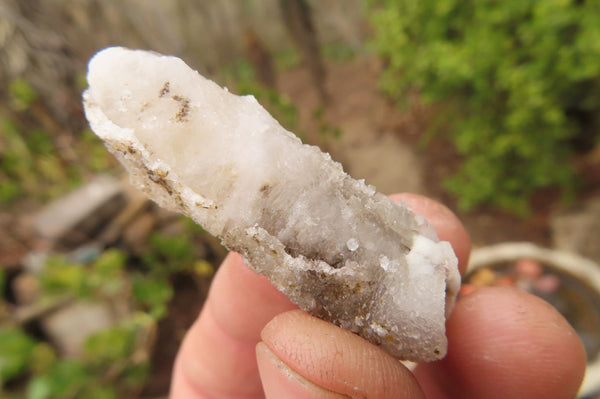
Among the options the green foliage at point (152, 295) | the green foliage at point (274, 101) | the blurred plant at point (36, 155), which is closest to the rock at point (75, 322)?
the green foliage at point (152, 295)

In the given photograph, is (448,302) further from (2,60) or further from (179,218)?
(2,60)

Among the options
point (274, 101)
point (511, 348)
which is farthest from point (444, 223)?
point (274, 101)

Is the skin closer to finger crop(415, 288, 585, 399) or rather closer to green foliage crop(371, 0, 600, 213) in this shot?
finger crop(415, 288, 585, 399)

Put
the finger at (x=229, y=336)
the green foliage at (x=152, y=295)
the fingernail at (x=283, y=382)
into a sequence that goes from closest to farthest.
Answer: the fingernail at (x=283, y=382)
the finger at (x=229, y=336)
the green foliage at (x=152, y=295)

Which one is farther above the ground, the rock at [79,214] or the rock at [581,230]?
the rock at [581,230]

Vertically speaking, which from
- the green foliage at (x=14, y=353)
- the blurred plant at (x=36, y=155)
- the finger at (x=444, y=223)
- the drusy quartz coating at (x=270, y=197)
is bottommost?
the green foliage at (x=14, y=353)

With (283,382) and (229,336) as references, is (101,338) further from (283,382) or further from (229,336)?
(283,382)

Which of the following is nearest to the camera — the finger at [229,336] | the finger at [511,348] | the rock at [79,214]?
the finger at [511,348]

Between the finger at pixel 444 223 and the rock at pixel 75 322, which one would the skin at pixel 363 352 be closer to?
the finger at pixel 444 223
